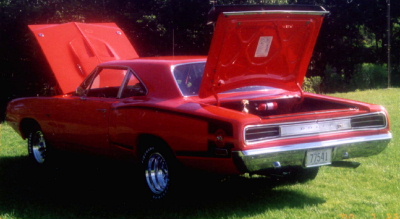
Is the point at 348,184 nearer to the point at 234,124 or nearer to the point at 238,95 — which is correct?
the point at 238,95

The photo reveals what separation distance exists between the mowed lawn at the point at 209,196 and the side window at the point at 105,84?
101 cm

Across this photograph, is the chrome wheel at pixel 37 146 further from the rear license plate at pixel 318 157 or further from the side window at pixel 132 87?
the rear license plate at pixel 318 157

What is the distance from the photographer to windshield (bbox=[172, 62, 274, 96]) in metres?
5.56

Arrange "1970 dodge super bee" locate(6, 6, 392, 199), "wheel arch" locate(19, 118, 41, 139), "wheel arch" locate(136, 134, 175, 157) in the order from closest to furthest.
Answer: "1970 dodge super bee" locate(6, 6, 392, 199) → "wheel arch" locate(136, 134, 175, 157) → "wheel arch" locate(19, 118, 41, 139)

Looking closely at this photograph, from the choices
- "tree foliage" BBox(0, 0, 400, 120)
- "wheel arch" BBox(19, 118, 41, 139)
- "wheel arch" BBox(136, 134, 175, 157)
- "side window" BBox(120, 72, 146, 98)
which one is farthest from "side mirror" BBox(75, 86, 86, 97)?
"tree foliage" BBox(0, 0, 400, 120)

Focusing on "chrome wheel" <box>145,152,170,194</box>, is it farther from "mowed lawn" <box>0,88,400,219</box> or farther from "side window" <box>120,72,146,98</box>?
"side window" <box>120,72,146,98</box>

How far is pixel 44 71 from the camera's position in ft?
79.6

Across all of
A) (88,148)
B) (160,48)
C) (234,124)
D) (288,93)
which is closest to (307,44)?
(288,93)

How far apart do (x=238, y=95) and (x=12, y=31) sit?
811 inches

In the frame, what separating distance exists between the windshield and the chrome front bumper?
1.13 meters

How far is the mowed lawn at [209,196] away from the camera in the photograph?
5047mm

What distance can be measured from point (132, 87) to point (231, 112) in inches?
60.6

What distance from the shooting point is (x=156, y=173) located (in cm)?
555

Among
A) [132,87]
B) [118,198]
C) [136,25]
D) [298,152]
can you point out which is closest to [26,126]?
[132,87]
